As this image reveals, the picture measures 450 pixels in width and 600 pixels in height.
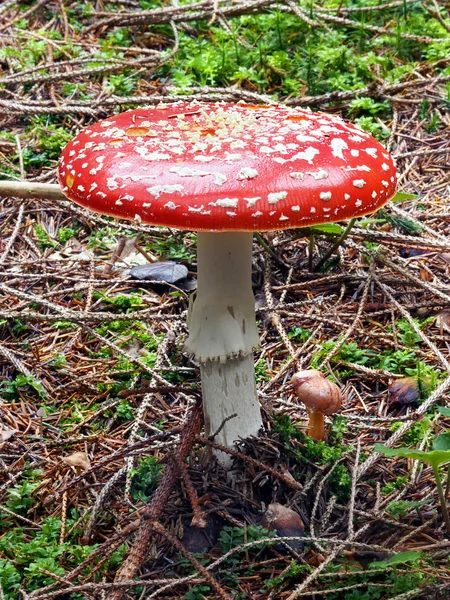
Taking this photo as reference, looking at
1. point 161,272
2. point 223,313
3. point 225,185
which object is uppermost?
point 225,185

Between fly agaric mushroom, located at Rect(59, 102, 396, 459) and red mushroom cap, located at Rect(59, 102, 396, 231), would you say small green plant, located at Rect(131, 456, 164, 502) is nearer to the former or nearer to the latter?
fly agaric mushroom, located at Rect(59, 102, 396, 459)

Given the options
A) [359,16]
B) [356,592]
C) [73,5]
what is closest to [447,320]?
[356,592]

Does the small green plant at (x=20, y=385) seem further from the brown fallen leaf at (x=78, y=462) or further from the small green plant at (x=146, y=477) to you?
the small green plant at (x=146, y=477)

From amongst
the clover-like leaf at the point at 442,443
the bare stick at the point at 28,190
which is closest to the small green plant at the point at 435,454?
the clover-like leaf at the point at 442,443

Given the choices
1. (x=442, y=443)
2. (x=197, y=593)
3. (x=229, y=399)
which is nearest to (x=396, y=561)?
(x=442, y=443)

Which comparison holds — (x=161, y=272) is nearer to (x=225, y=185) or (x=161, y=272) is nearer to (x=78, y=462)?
(x=78, y=462)

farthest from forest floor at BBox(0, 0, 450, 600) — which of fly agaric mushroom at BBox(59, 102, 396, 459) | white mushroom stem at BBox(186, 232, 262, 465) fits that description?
fly agaric mushroom at BBox(59, 102, 396, 459)
